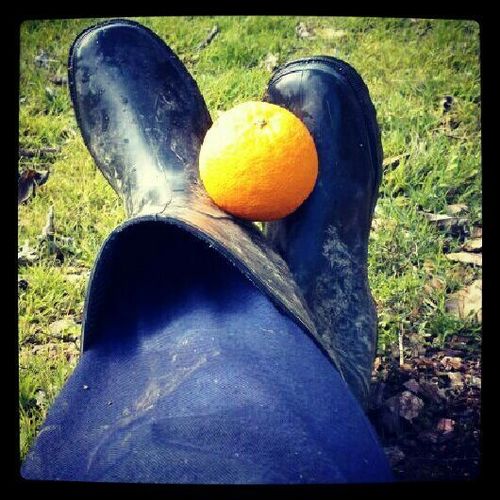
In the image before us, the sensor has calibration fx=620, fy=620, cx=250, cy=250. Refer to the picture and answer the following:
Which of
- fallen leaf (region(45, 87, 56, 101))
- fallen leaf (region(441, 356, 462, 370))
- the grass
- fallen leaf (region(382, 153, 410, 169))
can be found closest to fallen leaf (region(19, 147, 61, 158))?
the grass

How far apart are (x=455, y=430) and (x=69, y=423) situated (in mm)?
650

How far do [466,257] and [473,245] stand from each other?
0.03 metres

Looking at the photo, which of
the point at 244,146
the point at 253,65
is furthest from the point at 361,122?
the point at 253,65

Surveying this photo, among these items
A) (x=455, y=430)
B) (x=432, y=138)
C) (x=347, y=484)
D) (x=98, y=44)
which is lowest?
(x=455, y=430)

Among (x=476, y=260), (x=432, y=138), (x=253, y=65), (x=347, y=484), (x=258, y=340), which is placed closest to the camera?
(x=347, y=484)

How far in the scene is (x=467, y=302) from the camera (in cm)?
124

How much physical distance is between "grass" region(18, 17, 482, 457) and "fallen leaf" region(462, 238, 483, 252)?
0.06 feet

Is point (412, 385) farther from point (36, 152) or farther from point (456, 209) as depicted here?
point (36, 152)

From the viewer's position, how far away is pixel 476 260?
128 centimetres

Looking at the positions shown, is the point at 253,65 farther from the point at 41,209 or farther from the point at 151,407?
the point at 151,407

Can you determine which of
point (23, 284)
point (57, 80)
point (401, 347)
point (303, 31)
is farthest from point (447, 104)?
point (23, 284)

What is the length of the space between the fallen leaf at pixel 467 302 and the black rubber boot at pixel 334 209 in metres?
0.18

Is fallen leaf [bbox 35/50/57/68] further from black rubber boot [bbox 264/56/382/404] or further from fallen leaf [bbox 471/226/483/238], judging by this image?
fallen leaf [bbox 471/226/483/238]

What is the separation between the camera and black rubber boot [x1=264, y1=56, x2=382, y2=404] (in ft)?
3.72
